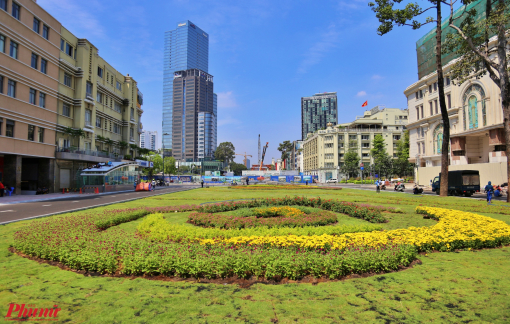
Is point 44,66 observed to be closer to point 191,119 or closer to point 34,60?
point 34,60

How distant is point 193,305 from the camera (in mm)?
4129

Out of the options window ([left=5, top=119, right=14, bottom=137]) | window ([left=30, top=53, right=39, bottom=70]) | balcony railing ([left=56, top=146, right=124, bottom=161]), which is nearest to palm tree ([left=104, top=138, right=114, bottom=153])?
balcony railing ([left=56, top=146, right=124, bottom=161])

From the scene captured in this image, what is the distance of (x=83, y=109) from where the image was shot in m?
37.5

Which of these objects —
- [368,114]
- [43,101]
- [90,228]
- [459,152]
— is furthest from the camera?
[368,114]

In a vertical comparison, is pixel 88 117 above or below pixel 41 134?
above

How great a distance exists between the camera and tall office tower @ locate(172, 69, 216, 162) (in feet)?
599

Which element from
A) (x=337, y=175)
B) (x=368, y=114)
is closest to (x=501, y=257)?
(x=337, y=175)

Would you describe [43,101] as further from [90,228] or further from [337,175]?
[337,175]

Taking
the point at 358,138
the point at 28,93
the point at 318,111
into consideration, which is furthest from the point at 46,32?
the point at 318,111

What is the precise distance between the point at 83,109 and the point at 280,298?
42.2 m

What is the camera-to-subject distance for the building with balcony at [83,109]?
34750 millimetres

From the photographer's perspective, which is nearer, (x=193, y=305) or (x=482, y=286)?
(x=193, y=305)

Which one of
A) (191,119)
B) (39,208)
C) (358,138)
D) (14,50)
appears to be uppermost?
(191,119)

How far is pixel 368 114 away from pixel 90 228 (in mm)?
106028
